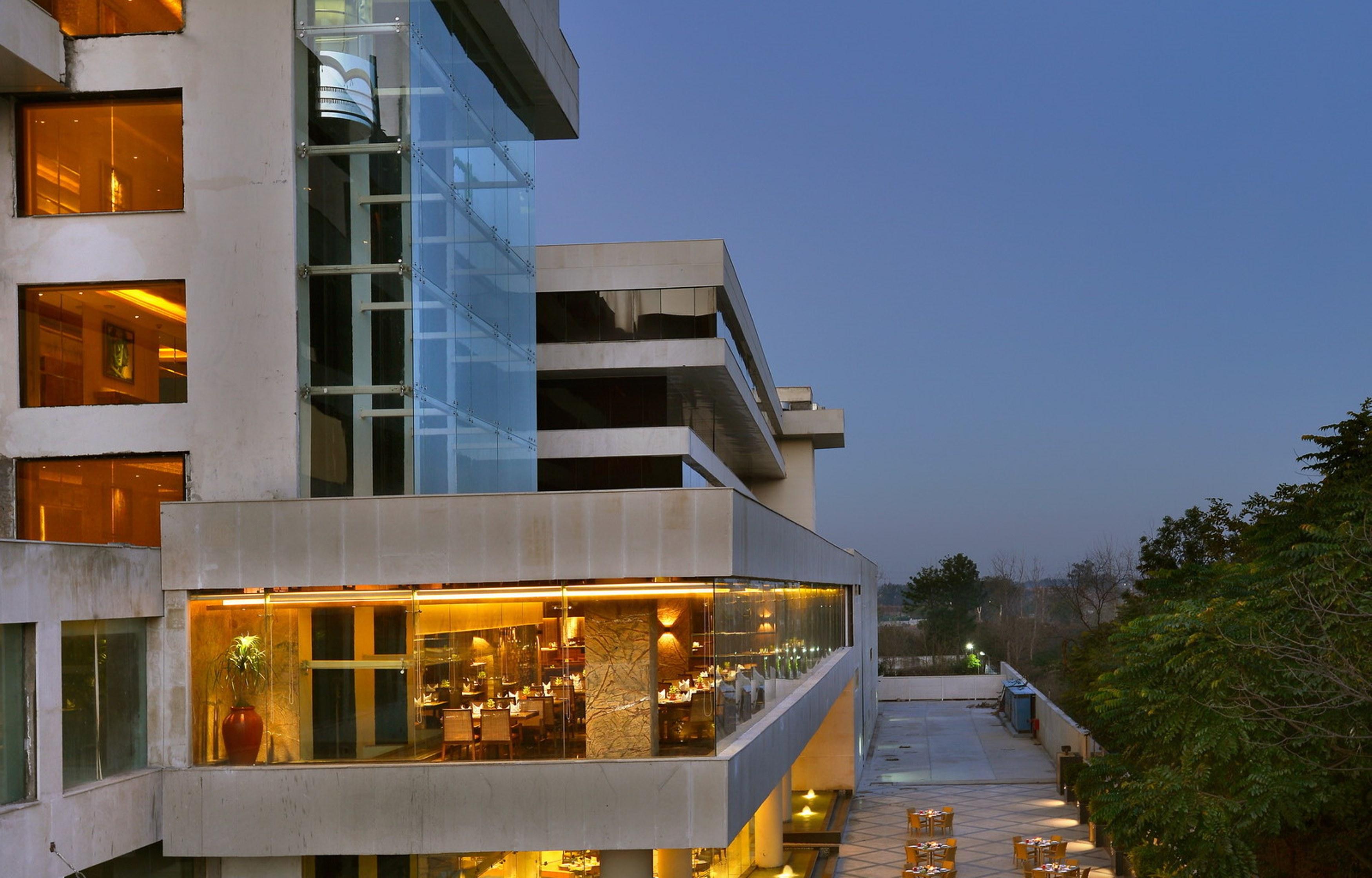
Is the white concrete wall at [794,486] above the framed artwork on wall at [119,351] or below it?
below

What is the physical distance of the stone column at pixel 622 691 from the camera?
1583cm

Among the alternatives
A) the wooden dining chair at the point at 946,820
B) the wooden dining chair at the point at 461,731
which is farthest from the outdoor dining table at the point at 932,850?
the wooden dining chair at the point at 461,731

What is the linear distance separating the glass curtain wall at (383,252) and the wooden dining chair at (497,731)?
12.6ft

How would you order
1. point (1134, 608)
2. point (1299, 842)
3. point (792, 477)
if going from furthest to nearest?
point (792, 477) → point (1134, 608) → point (1299, 842)

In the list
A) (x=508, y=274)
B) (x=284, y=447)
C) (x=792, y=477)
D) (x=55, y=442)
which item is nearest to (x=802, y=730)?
(x=508, y=274)

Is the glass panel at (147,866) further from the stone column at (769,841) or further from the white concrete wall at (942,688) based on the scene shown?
the white concrete wall at (942,688)

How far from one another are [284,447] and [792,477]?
50.2 m

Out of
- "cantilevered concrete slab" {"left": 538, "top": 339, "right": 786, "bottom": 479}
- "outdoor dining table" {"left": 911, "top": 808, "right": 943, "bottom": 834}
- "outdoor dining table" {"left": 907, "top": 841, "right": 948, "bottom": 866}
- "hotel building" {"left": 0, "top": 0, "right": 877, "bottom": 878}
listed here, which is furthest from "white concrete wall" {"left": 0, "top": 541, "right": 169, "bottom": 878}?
"outdoor dining table" {"left": 911, "top": 808, "right": 943, "bottom": 834}

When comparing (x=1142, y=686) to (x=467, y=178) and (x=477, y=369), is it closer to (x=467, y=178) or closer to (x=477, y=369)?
(x=477, y=369)

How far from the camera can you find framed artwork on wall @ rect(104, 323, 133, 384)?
1795 cm

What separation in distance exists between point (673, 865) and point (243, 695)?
576cm

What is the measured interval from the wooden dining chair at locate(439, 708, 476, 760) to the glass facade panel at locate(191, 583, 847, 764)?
1 cm

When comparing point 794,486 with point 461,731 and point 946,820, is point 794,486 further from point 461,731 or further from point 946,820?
point 461,731

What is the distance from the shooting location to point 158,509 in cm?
1738
